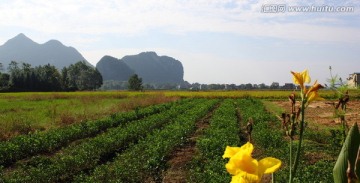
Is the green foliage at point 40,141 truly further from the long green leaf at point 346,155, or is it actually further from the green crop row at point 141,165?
the long green leaf at point 346,155

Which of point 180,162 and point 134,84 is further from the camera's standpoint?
point 134,84

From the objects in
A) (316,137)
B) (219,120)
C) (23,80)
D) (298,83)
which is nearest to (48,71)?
(23,80)

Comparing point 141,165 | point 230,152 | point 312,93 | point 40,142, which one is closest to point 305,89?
point 312,93

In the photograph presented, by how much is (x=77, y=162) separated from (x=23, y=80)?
61919 mm

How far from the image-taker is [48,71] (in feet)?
251

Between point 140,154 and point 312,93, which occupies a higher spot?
point 312,93

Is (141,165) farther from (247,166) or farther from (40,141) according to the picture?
(247,166)

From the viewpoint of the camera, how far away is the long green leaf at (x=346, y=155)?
75cm

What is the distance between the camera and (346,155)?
29.4 inches

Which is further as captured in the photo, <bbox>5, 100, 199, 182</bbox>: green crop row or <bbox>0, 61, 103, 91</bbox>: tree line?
<bbox>0, 61, 103, 91</bbox>: tree line

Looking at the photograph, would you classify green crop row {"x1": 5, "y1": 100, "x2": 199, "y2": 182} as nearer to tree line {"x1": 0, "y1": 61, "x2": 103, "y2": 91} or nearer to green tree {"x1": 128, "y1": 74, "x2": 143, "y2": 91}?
tree line {"x1": 0, "y1": 61, "x2": 103, "y2": 91}

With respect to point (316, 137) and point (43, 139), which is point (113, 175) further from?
point (316, 137)

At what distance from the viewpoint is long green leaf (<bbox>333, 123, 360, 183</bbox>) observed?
29.5 inches

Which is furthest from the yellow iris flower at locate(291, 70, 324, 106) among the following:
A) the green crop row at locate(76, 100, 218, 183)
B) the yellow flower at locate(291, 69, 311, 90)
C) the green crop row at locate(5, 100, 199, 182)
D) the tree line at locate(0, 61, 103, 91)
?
the tree line at locate(0, 61, 103, 91)
